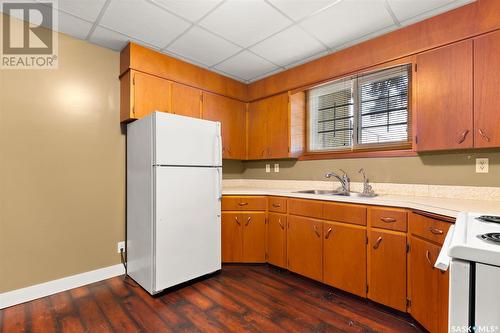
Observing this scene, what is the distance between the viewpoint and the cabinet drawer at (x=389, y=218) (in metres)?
1.87

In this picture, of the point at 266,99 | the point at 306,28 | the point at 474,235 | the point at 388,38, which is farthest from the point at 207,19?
the point at 474,235

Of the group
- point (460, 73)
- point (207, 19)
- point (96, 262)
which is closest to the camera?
point (460, 73)

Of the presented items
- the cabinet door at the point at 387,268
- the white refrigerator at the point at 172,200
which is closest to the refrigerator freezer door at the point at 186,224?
the white refrigerator at the point at 172,200

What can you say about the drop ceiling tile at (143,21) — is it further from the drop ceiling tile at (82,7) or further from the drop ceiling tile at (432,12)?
the drop ceiling tile at (432,12)

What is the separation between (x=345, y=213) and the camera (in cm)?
218

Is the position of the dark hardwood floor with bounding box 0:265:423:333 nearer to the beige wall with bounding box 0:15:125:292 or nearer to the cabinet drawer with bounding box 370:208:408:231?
the beige wall with bounding box 0:15:125:292

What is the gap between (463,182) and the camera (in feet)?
6.70

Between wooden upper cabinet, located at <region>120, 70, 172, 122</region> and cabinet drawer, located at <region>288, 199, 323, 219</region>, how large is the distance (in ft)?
5.76

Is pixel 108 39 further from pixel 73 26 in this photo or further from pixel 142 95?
pixel 142 95

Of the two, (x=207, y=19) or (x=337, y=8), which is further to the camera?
(x=207, y=19)

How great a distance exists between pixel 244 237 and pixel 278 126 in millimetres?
1494

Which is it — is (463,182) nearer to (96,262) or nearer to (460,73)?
(460,73)

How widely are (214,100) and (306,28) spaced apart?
57.8 inches

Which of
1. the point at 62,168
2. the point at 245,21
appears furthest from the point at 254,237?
the point at 245,21
